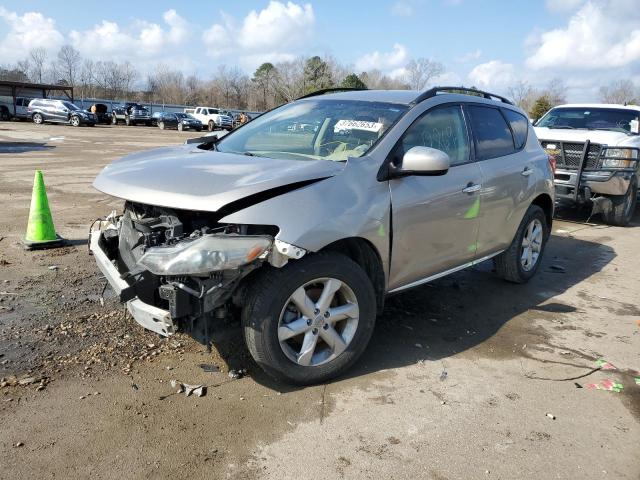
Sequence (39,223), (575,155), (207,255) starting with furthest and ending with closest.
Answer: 1. (575,155)
2. (39,223)
3. (207,255)

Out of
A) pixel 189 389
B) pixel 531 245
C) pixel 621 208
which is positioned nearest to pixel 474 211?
pixel 531 245

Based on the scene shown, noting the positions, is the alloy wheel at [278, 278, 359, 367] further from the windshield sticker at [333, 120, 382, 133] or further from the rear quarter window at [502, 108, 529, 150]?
the rear quarter window at [502, 108, 529, 150]

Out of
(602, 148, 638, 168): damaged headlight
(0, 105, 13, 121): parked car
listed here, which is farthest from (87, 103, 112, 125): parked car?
(602, 148, 638, 168): damaged headlight

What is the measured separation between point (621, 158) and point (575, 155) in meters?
0.71

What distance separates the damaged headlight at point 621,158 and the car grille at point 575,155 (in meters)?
0.17

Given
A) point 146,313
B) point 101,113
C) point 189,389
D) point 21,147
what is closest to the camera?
point 146,313

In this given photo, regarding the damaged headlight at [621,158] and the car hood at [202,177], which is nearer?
the car hood at [202,177]

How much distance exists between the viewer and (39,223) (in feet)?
20.2

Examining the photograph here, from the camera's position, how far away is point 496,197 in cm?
468

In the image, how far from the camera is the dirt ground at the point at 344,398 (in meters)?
2.76

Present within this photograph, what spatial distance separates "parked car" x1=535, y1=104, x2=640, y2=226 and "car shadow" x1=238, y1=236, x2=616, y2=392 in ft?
9.30

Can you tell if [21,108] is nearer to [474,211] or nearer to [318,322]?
[474,211]

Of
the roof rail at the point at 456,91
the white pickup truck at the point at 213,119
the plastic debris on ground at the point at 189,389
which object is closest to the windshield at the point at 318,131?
the roof rail at the point at 456,91

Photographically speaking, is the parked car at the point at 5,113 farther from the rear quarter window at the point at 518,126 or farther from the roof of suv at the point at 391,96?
the rear quarter window at the point at 518,126
